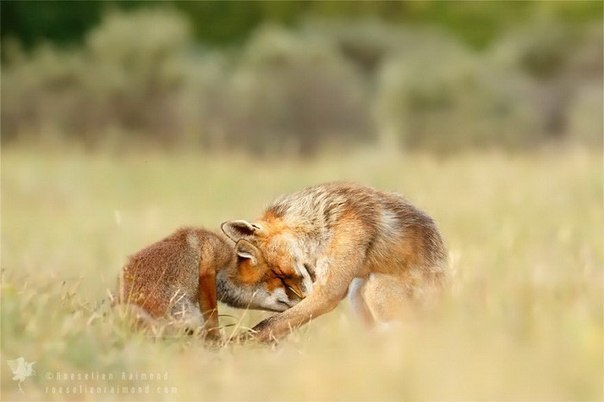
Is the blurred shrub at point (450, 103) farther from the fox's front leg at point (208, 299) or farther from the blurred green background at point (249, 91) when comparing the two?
the fox's front leg at point (208, 299)

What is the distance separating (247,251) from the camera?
7742mm

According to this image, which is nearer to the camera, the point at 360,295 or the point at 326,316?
the point at 360,295

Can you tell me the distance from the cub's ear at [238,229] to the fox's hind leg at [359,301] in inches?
31.1

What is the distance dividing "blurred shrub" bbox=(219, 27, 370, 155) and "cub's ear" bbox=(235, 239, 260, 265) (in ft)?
74.6

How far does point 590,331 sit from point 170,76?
85.2 feet

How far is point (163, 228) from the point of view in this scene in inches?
527

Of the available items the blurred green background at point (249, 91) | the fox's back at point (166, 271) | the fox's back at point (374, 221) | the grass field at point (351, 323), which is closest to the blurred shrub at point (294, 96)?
the blurred green background at point (249, 91)

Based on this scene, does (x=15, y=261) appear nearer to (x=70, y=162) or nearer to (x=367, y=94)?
(x=70, y=162)

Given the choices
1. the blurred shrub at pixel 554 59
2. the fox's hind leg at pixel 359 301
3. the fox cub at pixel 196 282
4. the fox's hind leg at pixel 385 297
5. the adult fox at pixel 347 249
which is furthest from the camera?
the blurred shrub at pixel 554 59

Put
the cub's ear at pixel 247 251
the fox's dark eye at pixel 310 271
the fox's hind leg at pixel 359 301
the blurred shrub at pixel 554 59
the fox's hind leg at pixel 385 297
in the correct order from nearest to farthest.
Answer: the fox's hind leg at pixel 385 297 → the fox's hind leg at pixel 359 301 → the fox's dark eye at pixel 310 271 → the cub's ear at pixel 247 251 → the blurred shrub at pixel 554 59

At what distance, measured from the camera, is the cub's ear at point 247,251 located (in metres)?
7.71

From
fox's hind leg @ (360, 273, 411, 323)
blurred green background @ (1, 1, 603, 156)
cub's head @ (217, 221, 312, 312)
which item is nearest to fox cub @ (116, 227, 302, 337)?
cub's head @ (217, 221, 312, 312)

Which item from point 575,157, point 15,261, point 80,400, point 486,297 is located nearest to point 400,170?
point 575,157

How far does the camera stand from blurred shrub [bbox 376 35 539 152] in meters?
31.2
